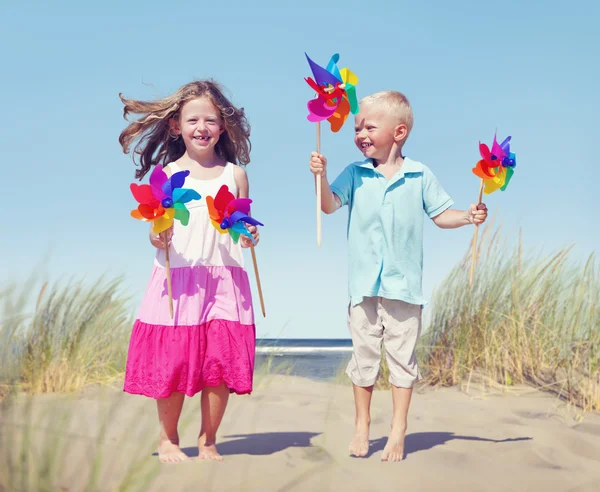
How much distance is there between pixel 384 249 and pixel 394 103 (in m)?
0.80

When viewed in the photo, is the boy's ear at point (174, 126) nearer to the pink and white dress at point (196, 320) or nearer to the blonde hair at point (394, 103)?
the pink and white dress at point (196, 320)

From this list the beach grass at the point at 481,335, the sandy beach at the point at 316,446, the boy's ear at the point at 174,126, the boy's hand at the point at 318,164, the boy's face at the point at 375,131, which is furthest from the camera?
the beach grass at the point at 481,335

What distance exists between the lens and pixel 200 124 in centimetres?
361

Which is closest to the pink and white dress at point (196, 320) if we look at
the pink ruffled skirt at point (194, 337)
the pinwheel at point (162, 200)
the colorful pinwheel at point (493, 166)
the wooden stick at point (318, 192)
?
the pink ruffled skirt at point (194, 337)

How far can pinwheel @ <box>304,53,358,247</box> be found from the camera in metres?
3.41

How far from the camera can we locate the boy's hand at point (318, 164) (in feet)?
11.2

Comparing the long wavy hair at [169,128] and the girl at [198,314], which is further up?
the long wavy hair at [169,128]

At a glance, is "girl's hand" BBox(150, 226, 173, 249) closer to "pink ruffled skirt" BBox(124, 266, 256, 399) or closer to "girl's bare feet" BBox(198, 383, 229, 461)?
"pink ruffled skirt" BBox(124, 266, 256, 399)

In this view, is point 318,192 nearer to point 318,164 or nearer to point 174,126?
point 318,164

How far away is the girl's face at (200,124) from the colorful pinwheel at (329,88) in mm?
544

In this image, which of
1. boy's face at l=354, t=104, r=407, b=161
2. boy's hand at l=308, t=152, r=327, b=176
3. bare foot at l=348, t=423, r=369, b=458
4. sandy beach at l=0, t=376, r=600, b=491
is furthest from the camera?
boy's face at l=354, t=104, r=407, b=161

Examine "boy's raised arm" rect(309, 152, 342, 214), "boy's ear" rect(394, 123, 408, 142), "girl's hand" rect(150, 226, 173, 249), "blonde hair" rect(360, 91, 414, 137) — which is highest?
"blonde hair" rect(360, 91, 414, 137)

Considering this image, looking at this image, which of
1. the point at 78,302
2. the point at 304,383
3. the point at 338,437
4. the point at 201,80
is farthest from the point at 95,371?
the point at 201,80

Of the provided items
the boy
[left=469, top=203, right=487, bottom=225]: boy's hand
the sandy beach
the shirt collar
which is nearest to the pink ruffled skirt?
the sandy beach
